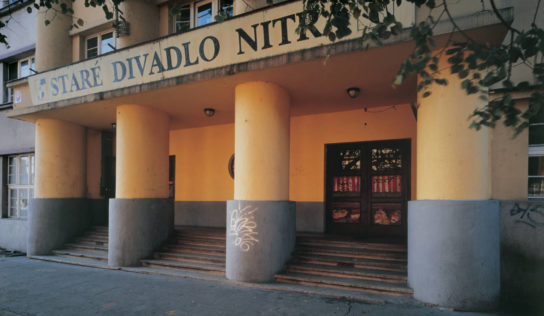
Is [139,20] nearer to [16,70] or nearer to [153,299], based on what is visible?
[16,70]

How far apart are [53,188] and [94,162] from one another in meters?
1.53

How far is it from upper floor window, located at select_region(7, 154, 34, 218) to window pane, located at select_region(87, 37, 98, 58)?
151 inches

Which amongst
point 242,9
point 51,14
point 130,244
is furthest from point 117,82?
point 51,14

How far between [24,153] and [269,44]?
32.0 feet

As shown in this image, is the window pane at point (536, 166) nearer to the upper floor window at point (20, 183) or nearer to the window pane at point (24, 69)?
the upper floor window at point (20, 183)

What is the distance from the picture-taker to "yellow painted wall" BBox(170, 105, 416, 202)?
8.09m

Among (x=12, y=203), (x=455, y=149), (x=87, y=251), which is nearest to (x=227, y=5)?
(x=455, y=149)

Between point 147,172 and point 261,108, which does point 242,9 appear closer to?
point 261,108

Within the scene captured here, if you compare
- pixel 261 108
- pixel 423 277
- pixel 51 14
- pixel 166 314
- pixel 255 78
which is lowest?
pixel 166 314

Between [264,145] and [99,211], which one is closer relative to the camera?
[264,145]

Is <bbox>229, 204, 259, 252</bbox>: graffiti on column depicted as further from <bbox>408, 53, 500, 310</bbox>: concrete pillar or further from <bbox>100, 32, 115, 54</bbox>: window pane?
<bbox>100, 32, 115, 54</bbox>: window pane

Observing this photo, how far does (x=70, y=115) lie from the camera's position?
898 centimetres

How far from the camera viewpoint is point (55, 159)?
945 cm

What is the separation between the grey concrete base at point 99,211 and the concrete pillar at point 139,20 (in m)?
4.80
